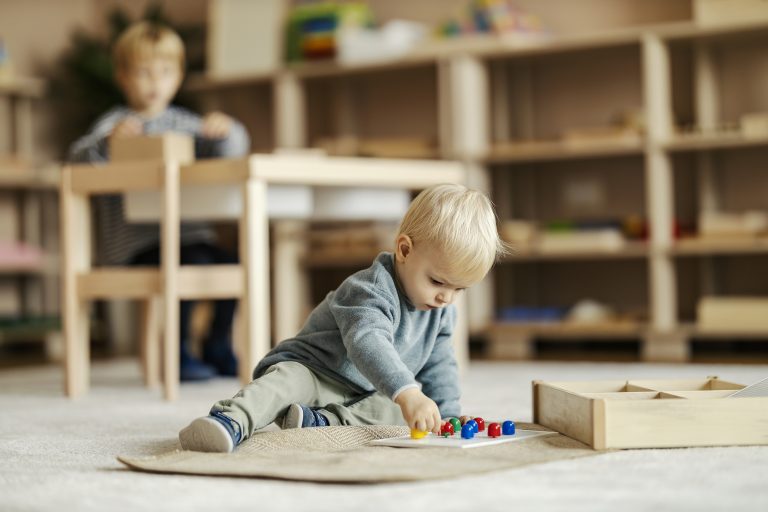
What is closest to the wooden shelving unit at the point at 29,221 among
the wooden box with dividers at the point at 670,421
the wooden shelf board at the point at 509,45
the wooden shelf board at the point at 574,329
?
the wooden shelf board at the point at 509,45

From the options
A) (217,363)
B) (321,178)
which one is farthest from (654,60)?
(217,363)

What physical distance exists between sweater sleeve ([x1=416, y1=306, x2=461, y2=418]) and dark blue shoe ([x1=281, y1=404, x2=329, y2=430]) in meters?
0.23

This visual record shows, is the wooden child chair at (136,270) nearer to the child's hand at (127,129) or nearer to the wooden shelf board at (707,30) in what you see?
the child's hand at (127,129)

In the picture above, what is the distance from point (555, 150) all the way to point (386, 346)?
2.25 meters

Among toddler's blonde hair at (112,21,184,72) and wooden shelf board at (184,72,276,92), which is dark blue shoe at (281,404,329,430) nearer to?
toddler's blonde hair at (112,21,184,72)

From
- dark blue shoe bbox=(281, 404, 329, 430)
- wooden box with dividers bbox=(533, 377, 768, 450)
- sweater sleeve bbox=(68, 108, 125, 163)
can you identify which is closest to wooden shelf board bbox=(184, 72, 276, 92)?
sweater sleeve bbox=(68, 108, 125, 163)

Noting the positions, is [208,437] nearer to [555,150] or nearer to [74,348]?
[74,348]

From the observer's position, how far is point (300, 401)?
1712 mm

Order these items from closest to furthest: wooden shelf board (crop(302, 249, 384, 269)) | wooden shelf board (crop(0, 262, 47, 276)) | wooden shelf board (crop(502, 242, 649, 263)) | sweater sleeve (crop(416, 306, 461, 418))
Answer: sweater sleeve (crop(416, 306, 461, 418)), wooden shelf board (crop(502, 242, 649, 263)), wooden shelf board (crop(302, 249, 384, 269)), wooden shelf board (crop(0, 262, 47, 276))

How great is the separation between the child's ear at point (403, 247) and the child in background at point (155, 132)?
1.31 m

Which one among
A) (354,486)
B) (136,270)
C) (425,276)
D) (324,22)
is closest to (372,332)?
(425,276)

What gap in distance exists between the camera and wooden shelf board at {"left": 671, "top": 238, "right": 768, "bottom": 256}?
133 inches

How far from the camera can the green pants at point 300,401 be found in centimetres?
160

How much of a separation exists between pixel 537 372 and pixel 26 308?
102 inches
